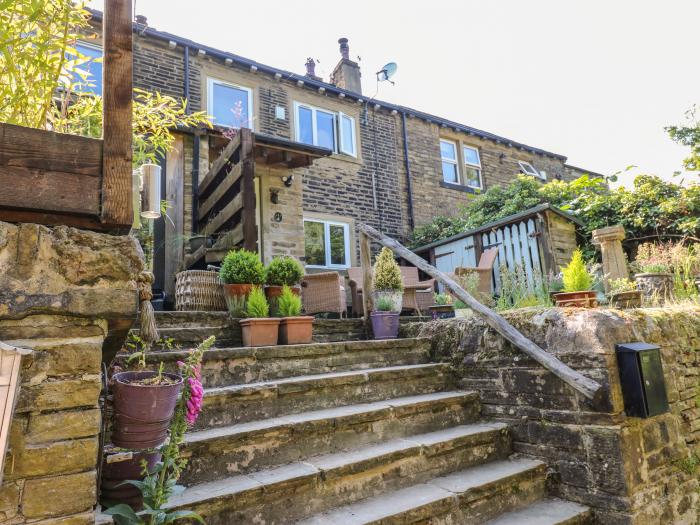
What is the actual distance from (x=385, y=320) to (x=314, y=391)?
1.45 metres

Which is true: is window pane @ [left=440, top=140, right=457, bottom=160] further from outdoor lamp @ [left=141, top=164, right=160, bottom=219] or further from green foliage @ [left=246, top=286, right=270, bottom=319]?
outdoor lamp @ [left=141, top=164, right=160, bottom=219]

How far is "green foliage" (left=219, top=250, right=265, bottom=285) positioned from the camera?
4141mm

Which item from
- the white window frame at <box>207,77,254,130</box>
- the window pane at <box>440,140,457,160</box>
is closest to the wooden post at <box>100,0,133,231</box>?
the white window frame at <box>207,77,254,130</box>

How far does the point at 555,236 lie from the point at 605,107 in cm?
457

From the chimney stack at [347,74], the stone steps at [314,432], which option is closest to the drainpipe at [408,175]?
the chimney stack at [347,74]

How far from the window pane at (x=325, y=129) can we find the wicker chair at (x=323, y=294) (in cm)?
486

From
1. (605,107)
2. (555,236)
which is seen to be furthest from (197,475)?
(605,107)

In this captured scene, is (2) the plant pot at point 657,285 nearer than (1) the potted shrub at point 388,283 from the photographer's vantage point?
No

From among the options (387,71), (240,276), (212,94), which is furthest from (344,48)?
(240,276)

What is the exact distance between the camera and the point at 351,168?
975 cm

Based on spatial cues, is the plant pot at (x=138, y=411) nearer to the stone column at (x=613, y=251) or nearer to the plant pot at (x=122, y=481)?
the plant pot at (x=122, y=481)

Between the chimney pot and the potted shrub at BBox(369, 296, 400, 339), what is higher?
the chimney pot

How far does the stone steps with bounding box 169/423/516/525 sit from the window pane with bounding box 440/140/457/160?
9774 mm

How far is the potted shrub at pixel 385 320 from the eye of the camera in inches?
159
